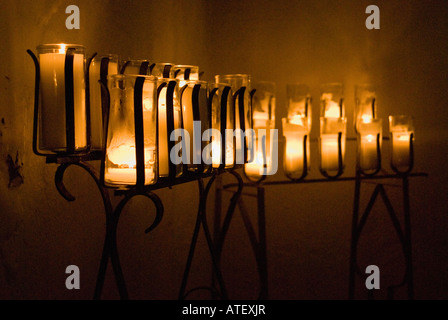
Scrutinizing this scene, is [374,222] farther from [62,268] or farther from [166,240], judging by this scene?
[62,268]

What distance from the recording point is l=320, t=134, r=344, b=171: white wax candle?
100 inches

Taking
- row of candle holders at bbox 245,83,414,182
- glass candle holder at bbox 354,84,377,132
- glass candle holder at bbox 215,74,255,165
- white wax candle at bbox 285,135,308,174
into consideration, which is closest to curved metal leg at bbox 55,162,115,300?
glass candle holder at bbox 215,74,255,165

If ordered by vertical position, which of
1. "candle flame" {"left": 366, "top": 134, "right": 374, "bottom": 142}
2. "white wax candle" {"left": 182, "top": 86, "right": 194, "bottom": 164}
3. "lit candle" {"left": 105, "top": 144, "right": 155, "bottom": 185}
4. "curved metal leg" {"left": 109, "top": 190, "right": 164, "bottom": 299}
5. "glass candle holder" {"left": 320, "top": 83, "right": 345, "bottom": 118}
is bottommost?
"curved metal leg" {"left": 109, "top": 190, "right": 164, "bottom": 299}

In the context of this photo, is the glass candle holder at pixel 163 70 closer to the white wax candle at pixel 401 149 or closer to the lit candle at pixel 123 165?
the lit candle at pixel 123 165

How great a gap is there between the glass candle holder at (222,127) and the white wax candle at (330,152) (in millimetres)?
893

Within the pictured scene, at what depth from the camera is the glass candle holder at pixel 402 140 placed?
2.68m

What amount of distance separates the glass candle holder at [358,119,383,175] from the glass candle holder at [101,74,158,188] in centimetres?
158

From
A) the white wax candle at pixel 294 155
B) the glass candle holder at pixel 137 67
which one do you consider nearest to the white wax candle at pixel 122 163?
the glass candle holder at pixel 137 67

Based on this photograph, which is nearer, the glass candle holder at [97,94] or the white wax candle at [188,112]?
the glass candle holder at [97,94]

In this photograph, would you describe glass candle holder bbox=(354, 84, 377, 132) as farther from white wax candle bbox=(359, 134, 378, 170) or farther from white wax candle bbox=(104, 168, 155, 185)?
white wax candle bbox=(104, 168, 155, 185)

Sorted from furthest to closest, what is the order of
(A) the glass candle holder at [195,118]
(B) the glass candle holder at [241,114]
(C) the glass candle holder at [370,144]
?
(C) the glass candle holder at [370,144], (B) the glass candle holder at [241,114], (A) the glass candle holder at [195,118]

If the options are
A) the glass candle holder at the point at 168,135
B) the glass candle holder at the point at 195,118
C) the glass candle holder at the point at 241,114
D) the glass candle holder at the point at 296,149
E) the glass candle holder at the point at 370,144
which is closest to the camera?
the glass candle holder at the point at 168,135
